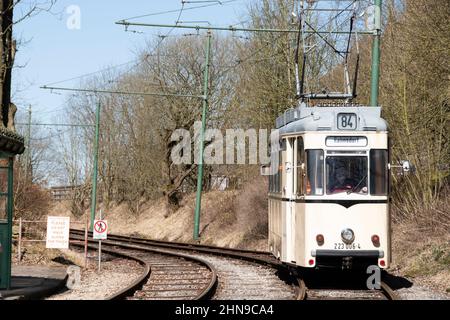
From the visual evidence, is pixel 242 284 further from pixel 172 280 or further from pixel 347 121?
pixel 347 121

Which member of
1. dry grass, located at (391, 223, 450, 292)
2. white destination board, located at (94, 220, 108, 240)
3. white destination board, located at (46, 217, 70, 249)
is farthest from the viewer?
white destination board, located at (94, 220, 108, 240)

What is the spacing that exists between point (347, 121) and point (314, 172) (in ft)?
3.85

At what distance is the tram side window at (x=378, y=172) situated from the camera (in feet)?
49.4

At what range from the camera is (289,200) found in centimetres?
1594

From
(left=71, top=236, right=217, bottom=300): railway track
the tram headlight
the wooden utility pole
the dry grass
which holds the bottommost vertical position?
(left=71, top=236, right=217, bottom=300): railway track

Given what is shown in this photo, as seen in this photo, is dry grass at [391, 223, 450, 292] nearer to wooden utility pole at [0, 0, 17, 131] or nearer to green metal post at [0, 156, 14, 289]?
green metal post at [0, 156, 14, 289]

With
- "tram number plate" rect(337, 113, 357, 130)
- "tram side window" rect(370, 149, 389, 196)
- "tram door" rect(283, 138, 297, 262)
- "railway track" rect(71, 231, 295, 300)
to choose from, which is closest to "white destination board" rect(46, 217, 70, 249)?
"railway track" rect(71, 231, 295, 300)

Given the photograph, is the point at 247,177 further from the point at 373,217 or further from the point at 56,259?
the point at 373,217

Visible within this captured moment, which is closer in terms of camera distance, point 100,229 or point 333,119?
point 333,119

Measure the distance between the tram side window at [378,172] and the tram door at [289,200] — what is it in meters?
1.56

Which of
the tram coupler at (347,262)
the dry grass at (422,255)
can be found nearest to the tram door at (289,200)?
the tram coupler at (347,262)

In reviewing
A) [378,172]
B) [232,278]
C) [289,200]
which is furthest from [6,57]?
[378,172]

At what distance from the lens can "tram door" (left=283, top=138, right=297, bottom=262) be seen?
51.5 feet
